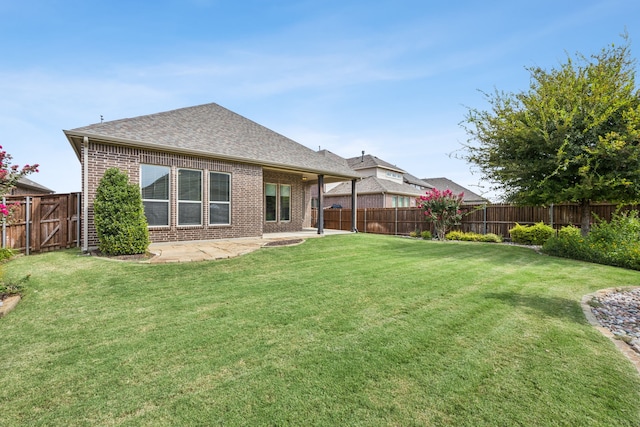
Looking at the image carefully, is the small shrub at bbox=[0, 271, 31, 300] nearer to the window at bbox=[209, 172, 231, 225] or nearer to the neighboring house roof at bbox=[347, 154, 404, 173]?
the window at bbox=[209, 172, 231, 225]

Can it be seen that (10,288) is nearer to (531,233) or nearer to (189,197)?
(189,197)

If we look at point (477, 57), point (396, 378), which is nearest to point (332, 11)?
point (477, 57)

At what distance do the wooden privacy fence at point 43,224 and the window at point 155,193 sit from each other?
2196 mm

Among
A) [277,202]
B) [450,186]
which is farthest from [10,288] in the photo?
[450,186]

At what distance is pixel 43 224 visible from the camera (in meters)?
8.38

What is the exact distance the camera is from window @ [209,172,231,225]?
33.8ft

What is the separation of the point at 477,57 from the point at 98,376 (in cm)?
1224

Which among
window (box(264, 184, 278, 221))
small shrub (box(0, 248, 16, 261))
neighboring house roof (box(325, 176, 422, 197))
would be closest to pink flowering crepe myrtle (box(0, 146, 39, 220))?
small shrub (box(0, 248, 16, 261))

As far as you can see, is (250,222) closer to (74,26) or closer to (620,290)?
(74,26)

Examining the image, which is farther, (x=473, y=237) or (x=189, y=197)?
(x=473, y=237)

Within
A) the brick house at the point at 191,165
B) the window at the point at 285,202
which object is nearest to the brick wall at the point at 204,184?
the brick house at the point at 191,165

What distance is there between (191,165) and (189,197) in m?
1.08

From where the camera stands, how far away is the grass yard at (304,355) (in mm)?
1955

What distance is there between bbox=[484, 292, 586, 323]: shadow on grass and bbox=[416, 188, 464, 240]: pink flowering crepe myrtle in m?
10.5
